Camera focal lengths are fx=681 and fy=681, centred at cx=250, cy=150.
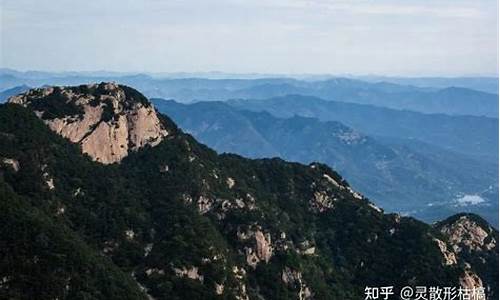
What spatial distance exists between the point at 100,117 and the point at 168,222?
1519cm

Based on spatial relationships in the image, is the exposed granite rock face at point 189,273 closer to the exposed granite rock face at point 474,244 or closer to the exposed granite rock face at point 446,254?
the exposed granite rock face at point 446,254

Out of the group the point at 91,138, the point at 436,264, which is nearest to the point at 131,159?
the point at 91,138

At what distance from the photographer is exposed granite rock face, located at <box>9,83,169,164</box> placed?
196ft

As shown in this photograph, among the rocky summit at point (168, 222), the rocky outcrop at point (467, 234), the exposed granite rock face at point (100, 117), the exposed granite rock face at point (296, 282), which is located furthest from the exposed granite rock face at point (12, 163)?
the rocky outcrop at point (467, 234)

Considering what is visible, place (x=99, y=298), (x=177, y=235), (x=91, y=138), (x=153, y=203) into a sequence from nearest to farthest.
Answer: (x=99, y=298) → (x=177, y=235) → (x=153, y=203) → (x=91, y=138)

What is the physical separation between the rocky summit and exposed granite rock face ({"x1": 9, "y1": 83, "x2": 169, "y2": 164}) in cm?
12

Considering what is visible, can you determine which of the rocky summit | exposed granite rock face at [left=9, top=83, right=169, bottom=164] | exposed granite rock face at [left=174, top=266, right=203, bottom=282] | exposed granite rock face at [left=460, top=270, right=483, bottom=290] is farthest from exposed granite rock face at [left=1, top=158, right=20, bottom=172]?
exposed granite rock face at [left=460, top=270, right=483, bottom=290]

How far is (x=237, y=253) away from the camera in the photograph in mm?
55094

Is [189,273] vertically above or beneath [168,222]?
beneath

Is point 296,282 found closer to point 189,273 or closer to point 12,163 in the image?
point 189,273

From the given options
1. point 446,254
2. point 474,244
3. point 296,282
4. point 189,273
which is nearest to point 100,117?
point 189,273

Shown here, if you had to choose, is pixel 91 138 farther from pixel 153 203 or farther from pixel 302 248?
pixel 302 248

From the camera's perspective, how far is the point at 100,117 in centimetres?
6222

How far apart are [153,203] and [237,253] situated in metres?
7.89
